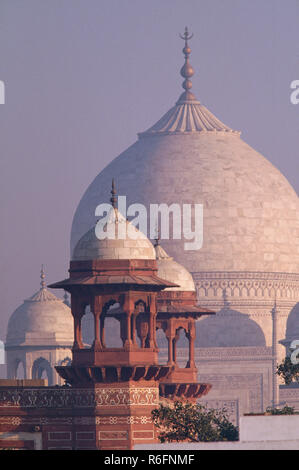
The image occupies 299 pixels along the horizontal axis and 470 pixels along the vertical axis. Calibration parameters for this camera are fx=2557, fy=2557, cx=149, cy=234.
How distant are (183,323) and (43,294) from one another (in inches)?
1589

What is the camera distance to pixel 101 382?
56469 mm

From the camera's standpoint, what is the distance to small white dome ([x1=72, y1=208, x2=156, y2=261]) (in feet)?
189

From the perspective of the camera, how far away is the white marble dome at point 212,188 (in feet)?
421

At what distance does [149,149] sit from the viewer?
128625 mm

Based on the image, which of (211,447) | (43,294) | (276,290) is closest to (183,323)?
(211,447)

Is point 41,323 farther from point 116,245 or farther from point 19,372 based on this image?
point 116,245

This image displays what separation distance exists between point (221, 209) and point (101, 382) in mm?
72950

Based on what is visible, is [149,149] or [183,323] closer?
[183,323]

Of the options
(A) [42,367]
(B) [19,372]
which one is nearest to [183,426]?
(A) [42,367]

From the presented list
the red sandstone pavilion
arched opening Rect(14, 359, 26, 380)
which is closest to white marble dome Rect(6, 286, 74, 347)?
arched opening Rect(14, 359, 26, 380)

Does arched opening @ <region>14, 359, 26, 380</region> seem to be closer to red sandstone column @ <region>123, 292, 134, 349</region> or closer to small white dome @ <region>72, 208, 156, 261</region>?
small white dome @ <region>72, 208, 156, 261</region>

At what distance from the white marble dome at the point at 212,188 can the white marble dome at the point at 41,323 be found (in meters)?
17.5

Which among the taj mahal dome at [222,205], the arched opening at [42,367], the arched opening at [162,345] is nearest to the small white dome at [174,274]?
the arched opening at [42,367]
